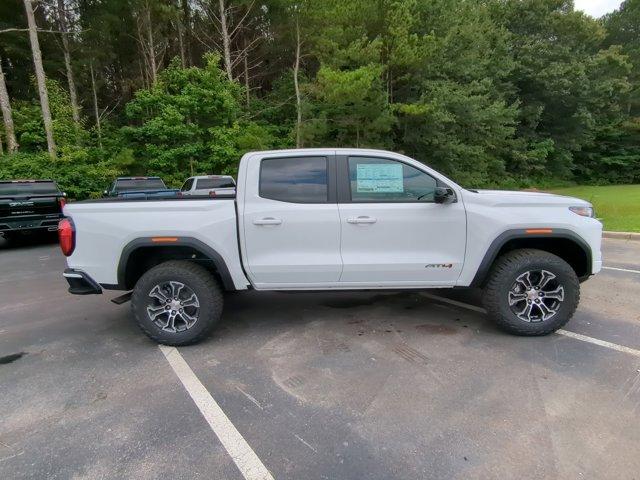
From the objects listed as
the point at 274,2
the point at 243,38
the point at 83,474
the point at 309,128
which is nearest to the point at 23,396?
the point at 83,474

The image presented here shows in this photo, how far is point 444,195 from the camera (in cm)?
360

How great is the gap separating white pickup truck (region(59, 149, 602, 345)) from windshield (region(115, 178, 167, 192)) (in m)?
8.74

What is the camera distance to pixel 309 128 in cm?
1814

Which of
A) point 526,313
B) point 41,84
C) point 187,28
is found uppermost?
point 187,28

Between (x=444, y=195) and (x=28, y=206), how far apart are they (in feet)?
32.1

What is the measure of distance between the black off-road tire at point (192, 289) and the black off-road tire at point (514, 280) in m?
2.68

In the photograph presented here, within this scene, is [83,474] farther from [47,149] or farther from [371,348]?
[47,149]

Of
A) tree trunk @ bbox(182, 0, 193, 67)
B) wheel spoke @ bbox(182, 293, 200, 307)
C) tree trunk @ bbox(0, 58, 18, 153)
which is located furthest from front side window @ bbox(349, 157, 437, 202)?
tree trunk @ bbox(182, 0, 193, 67)

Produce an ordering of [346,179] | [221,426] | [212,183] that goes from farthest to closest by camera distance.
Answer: [212,183] < [346,179] < [221,426]

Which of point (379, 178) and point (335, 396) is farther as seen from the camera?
point (379, 178)

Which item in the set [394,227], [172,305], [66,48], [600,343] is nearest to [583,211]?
[600,343]

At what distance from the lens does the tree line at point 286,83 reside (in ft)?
56.1

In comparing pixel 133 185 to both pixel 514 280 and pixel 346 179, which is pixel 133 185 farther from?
pixel 514 280

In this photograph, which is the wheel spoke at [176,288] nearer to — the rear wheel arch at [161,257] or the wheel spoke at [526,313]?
the rear wheel arch at [161,257]
